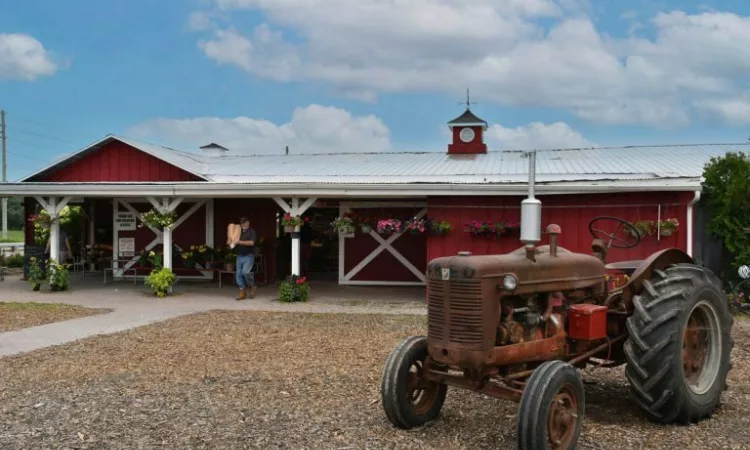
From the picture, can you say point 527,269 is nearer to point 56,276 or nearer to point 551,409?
point 551,409

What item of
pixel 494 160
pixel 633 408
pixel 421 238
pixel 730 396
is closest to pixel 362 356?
pixel 633 408

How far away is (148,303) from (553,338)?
30.9 feet

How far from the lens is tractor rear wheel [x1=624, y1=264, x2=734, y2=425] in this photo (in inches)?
192

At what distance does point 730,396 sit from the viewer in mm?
6039

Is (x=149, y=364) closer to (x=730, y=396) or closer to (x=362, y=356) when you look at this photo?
(x=362, y=356)

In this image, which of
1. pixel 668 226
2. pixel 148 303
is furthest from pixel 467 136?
pixel 148 303

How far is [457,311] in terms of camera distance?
456 centimetres

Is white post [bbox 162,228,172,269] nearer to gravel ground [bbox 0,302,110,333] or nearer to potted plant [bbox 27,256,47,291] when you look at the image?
gravel ground [bbox 0,302,110,333]

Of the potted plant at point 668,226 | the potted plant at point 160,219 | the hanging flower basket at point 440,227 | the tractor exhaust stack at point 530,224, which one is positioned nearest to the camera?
the tractor exhaust stack at point 530,224

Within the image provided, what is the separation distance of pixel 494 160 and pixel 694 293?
43.9 ft

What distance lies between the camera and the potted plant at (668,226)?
11.5m

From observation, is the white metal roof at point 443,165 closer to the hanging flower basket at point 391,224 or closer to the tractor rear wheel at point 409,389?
the hanging flower basket at point 391,224

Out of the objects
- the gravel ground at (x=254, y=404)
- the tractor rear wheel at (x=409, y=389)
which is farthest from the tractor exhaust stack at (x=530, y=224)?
the gravel ground at (x=254, y=404)

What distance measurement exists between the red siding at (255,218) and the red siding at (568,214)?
4.66 meters
